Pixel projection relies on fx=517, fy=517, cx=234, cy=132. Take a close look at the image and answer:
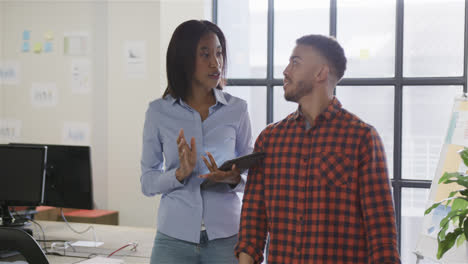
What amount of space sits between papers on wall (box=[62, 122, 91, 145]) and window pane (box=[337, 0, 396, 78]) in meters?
2.41

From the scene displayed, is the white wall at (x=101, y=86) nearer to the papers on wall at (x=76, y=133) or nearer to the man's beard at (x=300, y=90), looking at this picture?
the papers on wall at (x=76, y=133)

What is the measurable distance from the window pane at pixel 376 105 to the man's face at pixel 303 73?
245 centimetres

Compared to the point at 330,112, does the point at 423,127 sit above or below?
below

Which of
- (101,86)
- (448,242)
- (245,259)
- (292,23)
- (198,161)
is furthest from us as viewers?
(101,86)

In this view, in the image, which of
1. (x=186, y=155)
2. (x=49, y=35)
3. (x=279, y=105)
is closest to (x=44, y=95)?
(x=49, y=35)

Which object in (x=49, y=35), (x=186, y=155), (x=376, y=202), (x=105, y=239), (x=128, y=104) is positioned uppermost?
(x=49, y=35)

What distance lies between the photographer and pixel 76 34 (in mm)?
4785

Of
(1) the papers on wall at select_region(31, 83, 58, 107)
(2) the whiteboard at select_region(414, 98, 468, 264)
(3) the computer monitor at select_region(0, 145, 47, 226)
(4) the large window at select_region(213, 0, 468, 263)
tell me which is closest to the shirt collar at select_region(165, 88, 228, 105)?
(3) the computer monitor at select_region(0, 145, 47, 226)

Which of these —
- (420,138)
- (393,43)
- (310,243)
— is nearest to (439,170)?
(420,138)

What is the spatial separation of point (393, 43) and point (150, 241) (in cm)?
241

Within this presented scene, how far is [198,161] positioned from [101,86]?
10.3 feet

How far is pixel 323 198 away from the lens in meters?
1.50

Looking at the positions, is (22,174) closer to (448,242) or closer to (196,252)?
(196,252)

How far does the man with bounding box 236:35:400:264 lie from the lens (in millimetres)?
1473
